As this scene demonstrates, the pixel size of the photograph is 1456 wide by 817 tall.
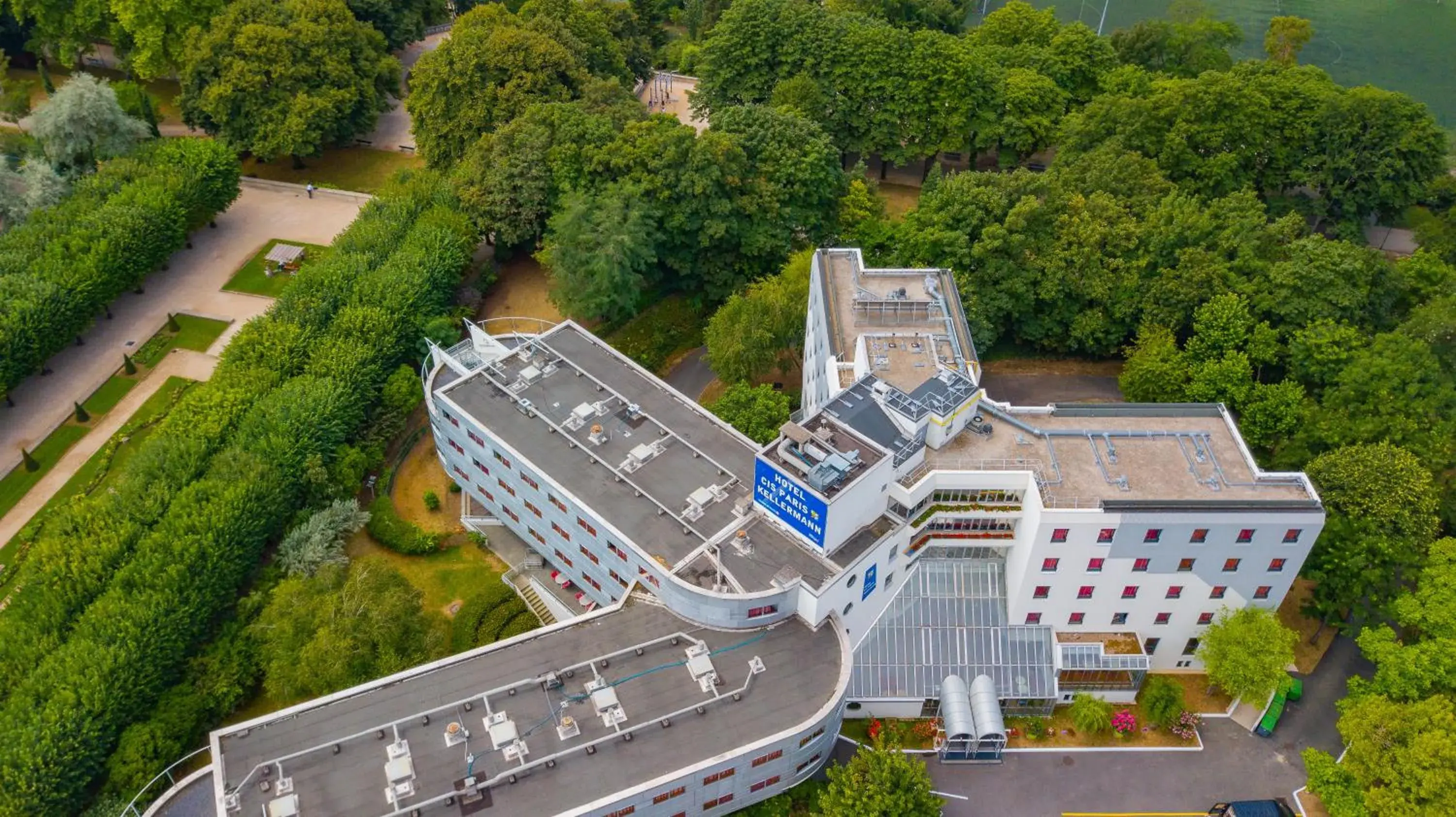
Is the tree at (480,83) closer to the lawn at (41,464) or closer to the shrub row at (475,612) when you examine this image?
the lawn at (41,464)

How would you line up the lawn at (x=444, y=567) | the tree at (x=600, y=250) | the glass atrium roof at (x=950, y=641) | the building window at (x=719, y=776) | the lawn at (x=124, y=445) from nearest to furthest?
the building window at (x=719, y=776) → the glass atrium roof at (x=950, y=641) → the lawn at (x=444, y=567) → the lawn at (x=124, y=445) → the tree at (x=600, y=250)

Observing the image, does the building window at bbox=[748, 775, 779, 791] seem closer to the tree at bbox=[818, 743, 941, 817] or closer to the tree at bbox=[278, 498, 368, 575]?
the tree at bbox=[818, 743, 941, 817]

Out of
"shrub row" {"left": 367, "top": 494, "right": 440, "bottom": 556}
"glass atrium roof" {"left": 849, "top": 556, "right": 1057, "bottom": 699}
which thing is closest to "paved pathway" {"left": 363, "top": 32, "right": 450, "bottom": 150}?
"shrub row" {"left": 367, "top": 494, "right": 440, "bottom": 556}

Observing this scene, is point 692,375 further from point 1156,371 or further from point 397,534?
point 1156,371

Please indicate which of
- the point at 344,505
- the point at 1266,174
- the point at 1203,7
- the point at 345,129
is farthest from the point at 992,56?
the point at 344,505

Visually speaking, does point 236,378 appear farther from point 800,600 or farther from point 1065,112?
point 1065,112

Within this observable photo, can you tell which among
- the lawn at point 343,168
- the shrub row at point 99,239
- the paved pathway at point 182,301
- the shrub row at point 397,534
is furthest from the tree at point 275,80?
the shrub row at point 397,534

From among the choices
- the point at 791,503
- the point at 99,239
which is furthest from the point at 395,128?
the point at 791,503
